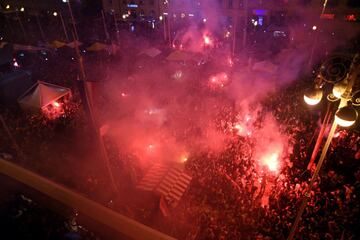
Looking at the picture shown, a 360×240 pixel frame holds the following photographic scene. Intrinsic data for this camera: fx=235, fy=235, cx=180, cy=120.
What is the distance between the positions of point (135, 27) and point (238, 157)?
108 ft

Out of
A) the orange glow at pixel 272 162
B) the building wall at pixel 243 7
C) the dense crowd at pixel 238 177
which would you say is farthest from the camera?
the building wall at pixel 243 7

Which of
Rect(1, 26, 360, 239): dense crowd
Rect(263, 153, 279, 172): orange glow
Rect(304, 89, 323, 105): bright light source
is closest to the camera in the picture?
Rect(304, 89, 323, 105): bright light source

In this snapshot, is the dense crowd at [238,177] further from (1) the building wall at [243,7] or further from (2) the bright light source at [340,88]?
(1) the building wall at [243,7]

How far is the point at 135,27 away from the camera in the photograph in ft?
121

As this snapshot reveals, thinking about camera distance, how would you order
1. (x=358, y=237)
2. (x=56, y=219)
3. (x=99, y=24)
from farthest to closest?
(x=99, y=24), (x=358, y=237), (x=56, y=219)

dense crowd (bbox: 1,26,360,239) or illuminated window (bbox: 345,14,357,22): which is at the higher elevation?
illuminated window (bbox: 345,14,357,22)

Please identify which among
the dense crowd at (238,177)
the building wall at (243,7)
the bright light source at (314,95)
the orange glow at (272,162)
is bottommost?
the orange glow at (272,162)

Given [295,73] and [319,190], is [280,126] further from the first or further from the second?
[295,73]

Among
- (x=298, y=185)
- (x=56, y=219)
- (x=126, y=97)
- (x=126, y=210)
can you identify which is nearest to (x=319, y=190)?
(x=298, y=185)

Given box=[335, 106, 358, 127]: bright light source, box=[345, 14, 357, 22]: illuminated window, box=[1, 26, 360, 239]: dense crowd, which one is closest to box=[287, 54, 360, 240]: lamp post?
box=[335, 106, 358, 127]: bright light source

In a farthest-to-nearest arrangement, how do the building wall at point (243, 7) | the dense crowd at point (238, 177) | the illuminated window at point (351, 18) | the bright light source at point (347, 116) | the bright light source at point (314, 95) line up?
the building wall at point (243, 7)
the illuminated window at point (351, 18)
the dense crowd at point (238, 177)
the bright light source at point (314, 95)
the bright light source at point (347, 116)

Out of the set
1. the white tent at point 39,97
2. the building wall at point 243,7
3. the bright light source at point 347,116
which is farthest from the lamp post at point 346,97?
the building wall at point 243,7

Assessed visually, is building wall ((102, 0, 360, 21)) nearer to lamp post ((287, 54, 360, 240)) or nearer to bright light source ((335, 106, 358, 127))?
lamp post ((287, 54, 360, 240))

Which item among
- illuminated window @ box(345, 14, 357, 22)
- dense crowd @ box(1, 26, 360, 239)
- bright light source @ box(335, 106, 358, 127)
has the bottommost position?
dense crowd @ box(1, 26, 360, 239)
